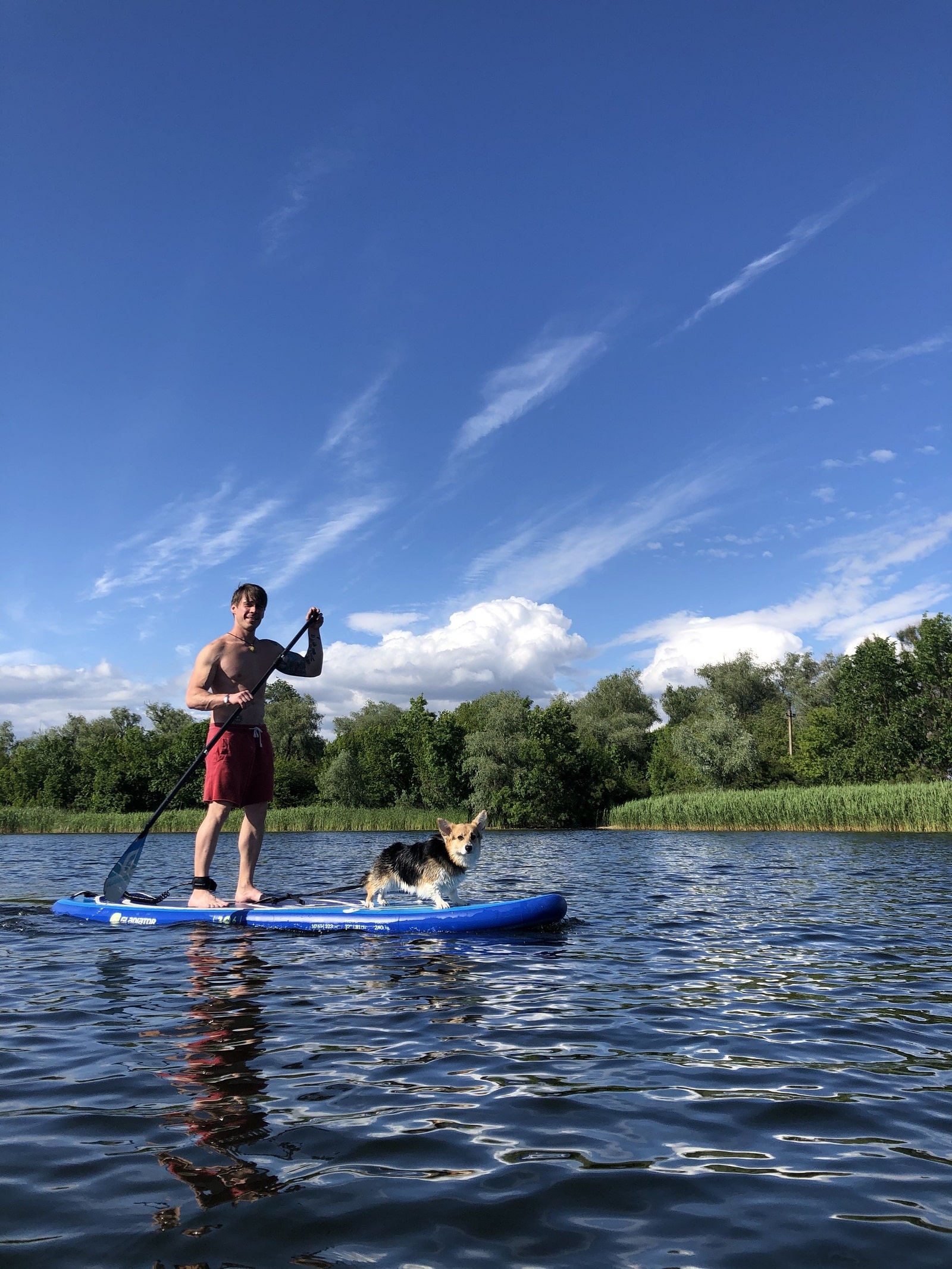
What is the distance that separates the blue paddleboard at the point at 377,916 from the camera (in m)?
7.86

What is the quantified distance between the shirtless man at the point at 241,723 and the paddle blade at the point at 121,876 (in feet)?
3.58

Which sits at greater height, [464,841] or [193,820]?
[464,841]

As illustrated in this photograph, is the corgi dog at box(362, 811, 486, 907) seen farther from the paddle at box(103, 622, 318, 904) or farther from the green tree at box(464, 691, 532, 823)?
the green tree at box(464, 691, 532, 823)

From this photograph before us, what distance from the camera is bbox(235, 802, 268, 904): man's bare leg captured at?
8.36 meters

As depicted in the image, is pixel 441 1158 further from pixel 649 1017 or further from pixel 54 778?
pixel 54 778

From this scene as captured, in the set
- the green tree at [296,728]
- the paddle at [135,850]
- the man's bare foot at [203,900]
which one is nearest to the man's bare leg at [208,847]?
the man's bare foot at [203,900]

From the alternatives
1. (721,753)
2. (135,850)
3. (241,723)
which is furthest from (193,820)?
(241,723)

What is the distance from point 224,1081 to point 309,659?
520 centimetres

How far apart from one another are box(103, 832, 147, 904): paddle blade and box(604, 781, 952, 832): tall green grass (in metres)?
24.4

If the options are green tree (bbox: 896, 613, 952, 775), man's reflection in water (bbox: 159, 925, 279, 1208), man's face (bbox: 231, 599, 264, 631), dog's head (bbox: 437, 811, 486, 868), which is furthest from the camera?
green tree (bbox: 896, 613, 952, 775)

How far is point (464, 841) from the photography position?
27.0 feet

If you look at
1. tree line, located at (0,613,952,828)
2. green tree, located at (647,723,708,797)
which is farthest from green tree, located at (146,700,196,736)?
green tree, located at (647,723,708,797)

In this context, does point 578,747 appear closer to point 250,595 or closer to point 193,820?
point 193,820

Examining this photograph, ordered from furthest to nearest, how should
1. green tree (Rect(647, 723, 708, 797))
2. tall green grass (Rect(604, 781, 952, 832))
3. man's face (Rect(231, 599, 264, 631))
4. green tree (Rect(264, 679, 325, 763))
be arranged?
green tree (Rect(264, 679, 325, 763)), green tree (Rect(647, 723, 708, 797)), tall green grass (Rect(604, 781, 952, 832)), man's face (Rect(231, 599, 264, 631))
